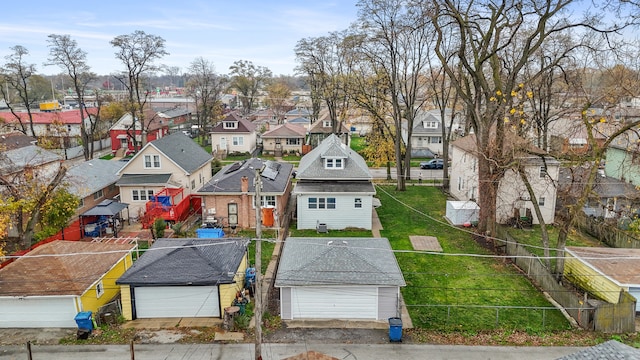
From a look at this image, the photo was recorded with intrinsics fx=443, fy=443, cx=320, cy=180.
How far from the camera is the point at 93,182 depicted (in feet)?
107

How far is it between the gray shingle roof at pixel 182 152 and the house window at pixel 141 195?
3.26 metres

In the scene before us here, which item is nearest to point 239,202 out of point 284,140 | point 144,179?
point 144,179

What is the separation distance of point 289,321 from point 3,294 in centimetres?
1168

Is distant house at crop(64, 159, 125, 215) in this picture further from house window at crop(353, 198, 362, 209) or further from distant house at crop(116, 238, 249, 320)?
house window at crop(353, 198, 362, 209)

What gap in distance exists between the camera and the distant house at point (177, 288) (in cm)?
1845

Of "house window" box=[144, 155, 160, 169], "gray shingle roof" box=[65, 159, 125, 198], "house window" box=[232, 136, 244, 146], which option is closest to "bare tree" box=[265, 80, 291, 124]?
"house window" box=[232, 136, 244, 146]

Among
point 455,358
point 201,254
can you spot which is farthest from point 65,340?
point 455,358

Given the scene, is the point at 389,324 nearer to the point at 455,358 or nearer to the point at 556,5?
the point at 455,358

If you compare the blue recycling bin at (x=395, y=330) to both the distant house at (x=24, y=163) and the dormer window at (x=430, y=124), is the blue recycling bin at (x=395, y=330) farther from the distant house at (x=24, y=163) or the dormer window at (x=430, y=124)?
the dormer window at (x=430, y=124)

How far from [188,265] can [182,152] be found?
1950 centimetres

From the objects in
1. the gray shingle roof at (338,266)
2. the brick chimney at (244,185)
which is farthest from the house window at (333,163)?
the gray shingle roof at (338,266)

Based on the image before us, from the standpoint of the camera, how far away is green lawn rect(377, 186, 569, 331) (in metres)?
18.3

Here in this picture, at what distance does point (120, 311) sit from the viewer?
62.2ft

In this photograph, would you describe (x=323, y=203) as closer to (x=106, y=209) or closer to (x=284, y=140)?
(x=106, y=209)
